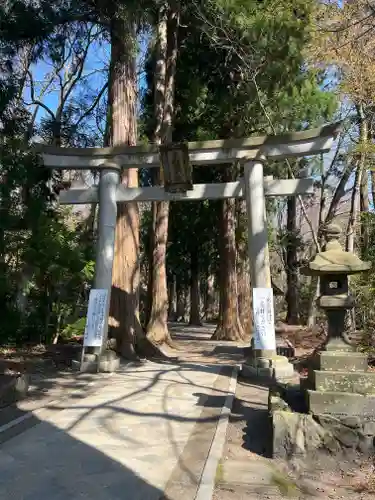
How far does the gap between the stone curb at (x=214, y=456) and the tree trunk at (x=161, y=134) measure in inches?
302

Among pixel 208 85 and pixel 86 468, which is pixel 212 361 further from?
pixel 208 85

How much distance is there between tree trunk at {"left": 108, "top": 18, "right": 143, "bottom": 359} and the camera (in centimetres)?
1166

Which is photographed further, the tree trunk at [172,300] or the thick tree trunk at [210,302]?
the thick tree trunk at [210,302]

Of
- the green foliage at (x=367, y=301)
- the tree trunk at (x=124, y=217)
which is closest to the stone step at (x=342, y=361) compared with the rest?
the green foliage at (x=367, y=301)

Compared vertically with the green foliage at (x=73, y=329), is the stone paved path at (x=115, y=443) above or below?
below

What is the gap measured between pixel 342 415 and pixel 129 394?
3676 mm

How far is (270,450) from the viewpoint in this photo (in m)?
5.35

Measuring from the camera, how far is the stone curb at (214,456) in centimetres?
407

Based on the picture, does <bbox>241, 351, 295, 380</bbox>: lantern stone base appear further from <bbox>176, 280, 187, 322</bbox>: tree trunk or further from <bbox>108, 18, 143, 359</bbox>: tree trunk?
<bbox>176, 280, 187, 322</bbox>: tree trunk

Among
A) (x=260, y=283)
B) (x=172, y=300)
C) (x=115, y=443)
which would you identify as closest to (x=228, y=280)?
(x=260, y=283)

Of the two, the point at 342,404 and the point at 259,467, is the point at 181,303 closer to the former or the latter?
the point at 342,404

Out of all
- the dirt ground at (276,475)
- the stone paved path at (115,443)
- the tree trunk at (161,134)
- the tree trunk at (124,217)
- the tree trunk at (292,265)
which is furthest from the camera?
the tree trunk at (292,265)

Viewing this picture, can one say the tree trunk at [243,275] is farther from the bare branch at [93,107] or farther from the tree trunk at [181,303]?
the tree trunk at [181,303]

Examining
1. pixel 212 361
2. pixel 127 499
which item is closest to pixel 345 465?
pixel 127 499
